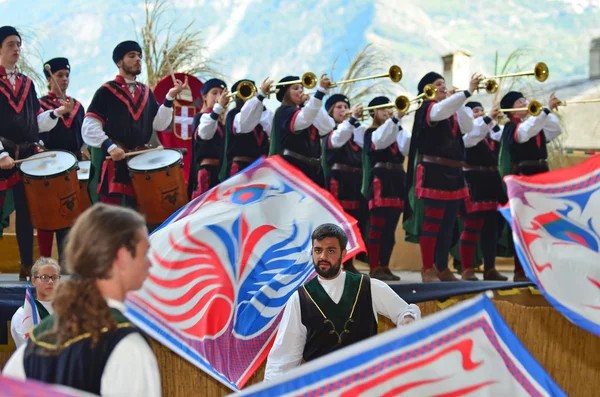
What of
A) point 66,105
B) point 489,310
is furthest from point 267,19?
point 489,310

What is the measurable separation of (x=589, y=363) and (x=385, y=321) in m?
1.28

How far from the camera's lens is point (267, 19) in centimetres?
4691

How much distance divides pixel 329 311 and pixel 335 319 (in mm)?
41

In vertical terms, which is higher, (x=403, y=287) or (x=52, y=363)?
(x=52, y=363)

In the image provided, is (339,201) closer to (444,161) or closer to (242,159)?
(242,159)

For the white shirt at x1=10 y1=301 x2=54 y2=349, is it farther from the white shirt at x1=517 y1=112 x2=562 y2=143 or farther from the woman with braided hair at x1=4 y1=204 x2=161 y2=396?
the white shirt at x1=517 y1=112 x2=562 y2=143

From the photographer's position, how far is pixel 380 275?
682 centimetres

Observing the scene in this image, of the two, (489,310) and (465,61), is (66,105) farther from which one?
(465,61)

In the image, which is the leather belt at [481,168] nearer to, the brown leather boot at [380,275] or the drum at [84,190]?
the brown leather boot at [380,275]

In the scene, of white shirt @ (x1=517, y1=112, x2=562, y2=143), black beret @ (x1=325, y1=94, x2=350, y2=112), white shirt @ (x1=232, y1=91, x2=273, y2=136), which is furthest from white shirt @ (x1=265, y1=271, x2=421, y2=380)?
black beret @ (x1=325, y1=94, x2=350, y2=112)

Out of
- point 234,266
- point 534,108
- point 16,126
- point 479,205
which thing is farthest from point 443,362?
point 534,108

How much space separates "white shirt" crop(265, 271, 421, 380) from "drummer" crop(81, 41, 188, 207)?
2407 mm

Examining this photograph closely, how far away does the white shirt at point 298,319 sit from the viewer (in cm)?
376

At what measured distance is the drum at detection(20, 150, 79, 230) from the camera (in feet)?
17.7
